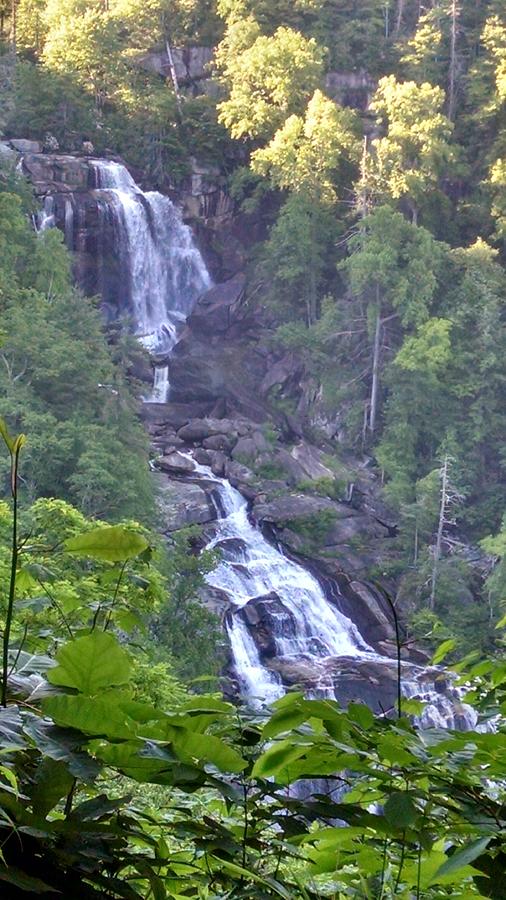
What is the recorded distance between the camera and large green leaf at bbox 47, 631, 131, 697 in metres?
0.48

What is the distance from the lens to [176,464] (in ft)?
42.0

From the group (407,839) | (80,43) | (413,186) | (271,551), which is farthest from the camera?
(80,43)

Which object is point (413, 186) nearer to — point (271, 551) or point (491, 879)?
point (271, 551)

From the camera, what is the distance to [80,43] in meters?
17.0

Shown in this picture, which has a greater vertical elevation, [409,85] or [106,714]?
[409,85]

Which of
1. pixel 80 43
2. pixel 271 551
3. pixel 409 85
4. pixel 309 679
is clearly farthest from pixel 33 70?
pixel 309 679

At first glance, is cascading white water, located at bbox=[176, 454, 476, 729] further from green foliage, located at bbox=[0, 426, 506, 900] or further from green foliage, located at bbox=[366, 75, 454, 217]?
green foliage, located at bbox=[0, 426, 506, 900]

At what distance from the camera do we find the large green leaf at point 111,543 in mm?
542

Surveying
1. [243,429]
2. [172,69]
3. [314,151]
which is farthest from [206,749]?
[172,69]

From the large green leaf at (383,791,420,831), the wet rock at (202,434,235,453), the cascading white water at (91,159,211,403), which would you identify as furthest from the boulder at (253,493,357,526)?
the large green leaf at (383,791,420,831)

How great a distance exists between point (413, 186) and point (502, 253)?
2276 millimetres

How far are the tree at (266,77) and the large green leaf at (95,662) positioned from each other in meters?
17.4

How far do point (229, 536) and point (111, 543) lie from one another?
11364mm

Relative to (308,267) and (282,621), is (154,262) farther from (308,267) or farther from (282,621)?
(282,621)
